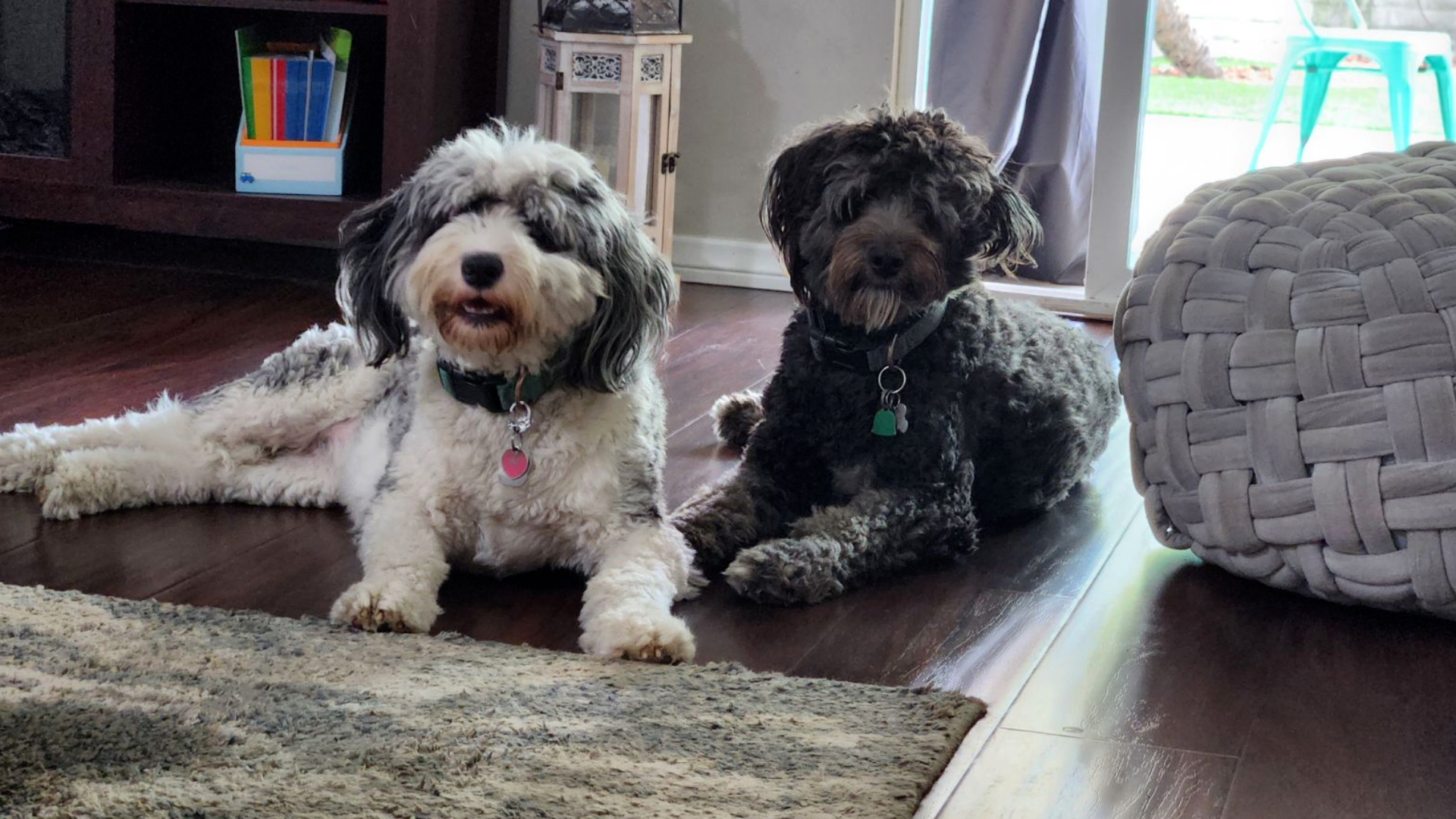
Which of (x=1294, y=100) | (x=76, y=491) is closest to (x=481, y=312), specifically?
(x=76, y=491)

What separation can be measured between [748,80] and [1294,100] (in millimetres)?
1648

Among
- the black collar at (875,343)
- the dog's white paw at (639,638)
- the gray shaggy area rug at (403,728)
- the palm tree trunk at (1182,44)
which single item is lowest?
the gray shaggy area rug at (403,728)

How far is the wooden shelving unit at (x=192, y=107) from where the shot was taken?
14.4ft

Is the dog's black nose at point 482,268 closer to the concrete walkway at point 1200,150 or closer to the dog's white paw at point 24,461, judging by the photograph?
the dog's white paw at point 24,461

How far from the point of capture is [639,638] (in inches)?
77.7

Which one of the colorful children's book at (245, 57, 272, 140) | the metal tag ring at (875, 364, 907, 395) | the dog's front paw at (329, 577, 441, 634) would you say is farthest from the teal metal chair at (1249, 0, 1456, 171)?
the dog's front paw at (329, 577, 441, 634)

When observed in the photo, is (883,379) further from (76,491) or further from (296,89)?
(296,89)

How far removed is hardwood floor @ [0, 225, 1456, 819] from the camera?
174 cm

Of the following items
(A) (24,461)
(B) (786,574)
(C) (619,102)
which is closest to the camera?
(B) (786,574)

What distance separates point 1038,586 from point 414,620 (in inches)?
38.3

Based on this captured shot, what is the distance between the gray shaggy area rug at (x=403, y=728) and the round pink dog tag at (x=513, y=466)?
0.26 metres

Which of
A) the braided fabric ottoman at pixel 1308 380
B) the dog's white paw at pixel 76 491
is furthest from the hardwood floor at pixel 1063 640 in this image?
the braided fabric ottoman at pixel 1308 380

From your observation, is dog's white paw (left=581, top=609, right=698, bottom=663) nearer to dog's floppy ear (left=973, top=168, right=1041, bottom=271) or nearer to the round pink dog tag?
the round pink dog tag

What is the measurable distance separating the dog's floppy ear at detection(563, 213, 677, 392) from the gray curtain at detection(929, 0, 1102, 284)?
293cm
